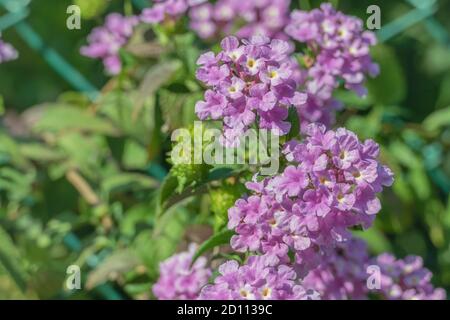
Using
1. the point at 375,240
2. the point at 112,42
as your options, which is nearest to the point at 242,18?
the point at 112,42

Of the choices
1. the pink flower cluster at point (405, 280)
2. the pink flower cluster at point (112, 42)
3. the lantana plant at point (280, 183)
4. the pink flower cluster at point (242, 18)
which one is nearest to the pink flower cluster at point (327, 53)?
the lantana plant at point (280, 183)

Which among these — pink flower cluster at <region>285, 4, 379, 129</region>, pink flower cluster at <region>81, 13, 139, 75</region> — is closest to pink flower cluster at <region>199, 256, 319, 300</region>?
pink flower cluster at <region>285, 4, 379, 129</region>

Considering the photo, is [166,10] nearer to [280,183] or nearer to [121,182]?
[121,182]

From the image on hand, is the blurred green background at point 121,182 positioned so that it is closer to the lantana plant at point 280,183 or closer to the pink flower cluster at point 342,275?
the pink flower cluster at point 342,275

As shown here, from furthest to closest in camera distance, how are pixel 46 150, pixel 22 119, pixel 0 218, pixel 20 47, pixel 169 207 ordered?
1. pixel 20 47
2. pixel 22 119
3. pixel 46 150
4. pixel 0 218
5. pixel 169 207
